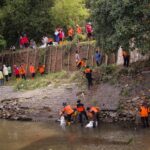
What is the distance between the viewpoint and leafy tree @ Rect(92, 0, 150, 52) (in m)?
25.9

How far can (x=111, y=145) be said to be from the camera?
22688 millimetres

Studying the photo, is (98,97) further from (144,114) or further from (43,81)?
(43,81)

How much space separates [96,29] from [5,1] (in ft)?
46.5

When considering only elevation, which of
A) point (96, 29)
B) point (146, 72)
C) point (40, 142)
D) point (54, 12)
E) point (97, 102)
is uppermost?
point (54, 12)

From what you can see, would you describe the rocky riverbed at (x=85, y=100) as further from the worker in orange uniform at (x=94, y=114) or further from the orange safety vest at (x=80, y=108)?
the orange safety vest at (x=80, y=108)

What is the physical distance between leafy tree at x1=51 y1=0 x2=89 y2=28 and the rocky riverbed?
10.6m

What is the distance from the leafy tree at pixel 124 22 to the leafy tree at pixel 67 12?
13002mm

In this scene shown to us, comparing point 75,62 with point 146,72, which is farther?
point 75,62

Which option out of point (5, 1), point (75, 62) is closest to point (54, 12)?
point (5, 1)

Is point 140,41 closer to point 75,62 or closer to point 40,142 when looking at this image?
point 40,142

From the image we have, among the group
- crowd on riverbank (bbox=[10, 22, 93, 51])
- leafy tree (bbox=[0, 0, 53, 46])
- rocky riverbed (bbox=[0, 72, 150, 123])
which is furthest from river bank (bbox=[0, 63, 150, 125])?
leafy tree (bbox=[0, 0, 53, 46])

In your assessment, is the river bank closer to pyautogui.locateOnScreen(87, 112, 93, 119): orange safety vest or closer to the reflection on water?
pyautogui.locateOnScreen(87, 112, 93, 119): orange safety vest

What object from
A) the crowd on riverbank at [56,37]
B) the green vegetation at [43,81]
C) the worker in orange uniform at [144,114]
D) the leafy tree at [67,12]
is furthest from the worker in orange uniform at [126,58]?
the leafy tree at [67,12]

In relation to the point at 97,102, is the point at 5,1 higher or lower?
higher
